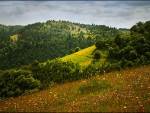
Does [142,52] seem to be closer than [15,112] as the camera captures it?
No

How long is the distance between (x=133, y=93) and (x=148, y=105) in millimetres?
2099

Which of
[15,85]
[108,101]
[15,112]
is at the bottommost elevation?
[15,85]

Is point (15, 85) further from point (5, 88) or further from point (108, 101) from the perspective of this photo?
point (108, 101)

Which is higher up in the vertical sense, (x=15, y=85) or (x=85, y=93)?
(x=85, y=93)

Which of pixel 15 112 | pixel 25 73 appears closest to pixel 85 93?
pixel 15 112

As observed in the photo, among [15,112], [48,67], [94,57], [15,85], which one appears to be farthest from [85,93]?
[94,57]

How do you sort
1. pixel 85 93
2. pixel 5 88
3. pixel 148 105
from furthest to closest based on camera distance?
pixel 5 88
pixel 85 93
pixel 148 105

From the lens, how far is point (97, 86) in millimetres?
14414

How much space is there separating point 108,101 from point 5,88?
36.5 meters

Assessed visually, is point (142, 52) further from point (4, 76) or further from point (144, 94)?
point (144, 94)

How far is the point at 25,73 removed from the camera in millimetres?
48500

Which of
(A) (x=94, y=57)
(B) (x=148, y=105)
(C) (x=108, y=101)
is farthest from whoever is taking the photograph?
(A) (x=94, y=57)

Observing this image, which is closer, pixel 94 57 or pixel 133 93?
pixel 133 93

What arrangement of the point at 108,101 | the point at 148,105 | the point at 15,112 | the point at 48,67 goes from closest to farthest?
1. the point at 148,105
2. the point at 108,101
3. the point at 15,112
4. the point at 48,67
